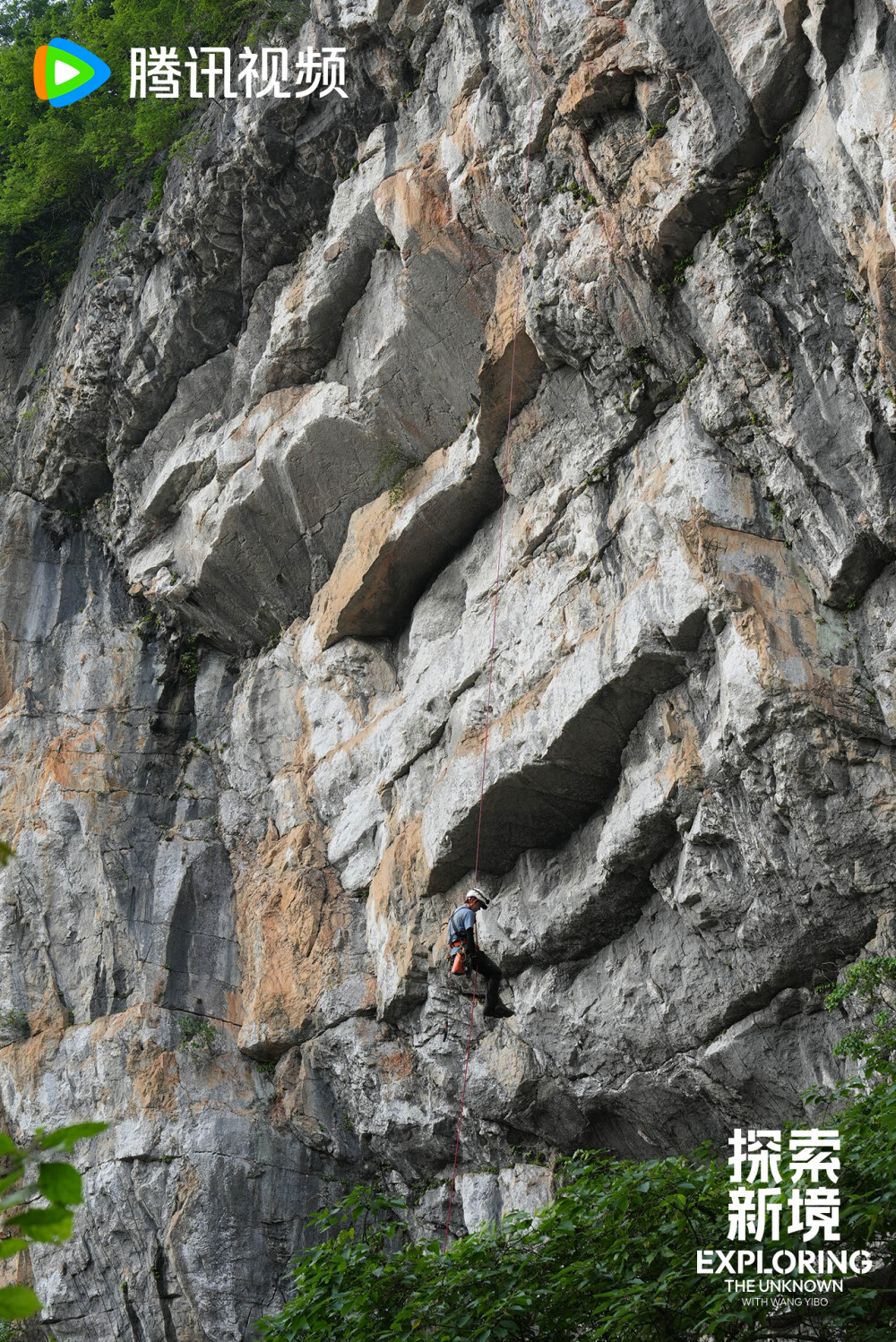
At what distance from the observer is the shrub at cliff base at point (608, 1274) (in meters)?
5.94

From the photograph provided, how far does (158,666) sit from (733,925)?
1090 centimetres

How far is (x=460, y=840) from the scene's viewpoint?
12.8 meters

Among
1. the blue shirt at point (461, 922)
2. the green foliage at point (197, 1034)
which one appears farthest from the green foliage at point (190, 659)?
the blue shirt at point (461, 922)

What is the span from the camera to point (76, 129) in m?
20.9

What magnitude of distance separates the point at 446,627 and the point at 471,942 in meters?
4.52

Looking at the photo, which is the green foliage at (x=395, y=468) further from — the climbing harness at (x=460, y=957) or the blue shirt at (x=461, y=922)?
the climbing harness at (x=460, y=957)

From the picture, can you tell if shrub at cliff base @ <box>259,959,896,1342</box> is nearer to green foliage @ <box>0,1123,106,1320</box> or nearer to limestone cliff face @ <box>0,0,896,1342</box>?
limestone cliff face @ <box>0,0,896,1342</box>

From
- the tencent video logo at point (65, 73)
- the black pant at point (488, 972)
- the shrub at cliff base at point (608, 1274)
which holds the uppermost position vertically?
the tencent video logo at point (65, 73)

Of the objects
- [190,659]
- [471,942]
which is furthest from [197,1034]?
[471,942]

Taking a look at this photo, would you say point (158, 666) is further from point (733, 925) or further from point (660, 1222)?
point (660, 1222)

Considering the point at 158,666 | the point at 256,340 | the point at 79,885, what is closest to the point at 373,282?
the point at 256,340

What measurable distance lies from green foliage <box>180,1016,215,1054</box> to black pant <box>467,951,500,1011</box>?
5.19 metres

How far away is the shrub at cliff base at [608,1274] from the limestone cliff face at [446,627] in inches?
154

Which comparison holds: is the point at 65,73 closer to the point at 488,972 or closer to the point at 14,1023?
the point at 14,1023
